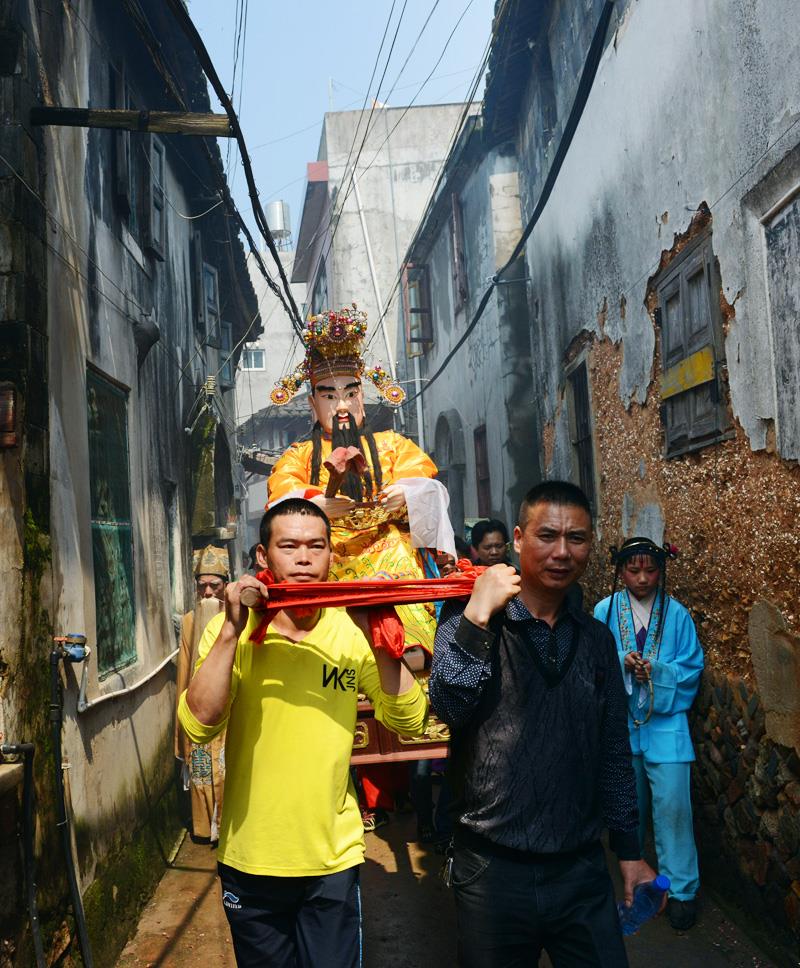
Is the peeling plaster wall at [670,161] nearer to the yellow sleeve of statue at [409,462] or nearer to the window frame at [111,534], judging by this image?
the yellow sleeve of statue at [409,462]

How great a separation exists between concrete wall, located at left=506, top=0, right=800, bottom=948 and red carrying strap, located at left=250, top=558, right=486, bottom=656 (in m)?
2.16

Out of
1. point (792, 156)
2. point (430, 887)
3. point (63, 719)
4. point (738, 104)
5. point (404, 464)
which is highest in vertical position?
point (738, 104)

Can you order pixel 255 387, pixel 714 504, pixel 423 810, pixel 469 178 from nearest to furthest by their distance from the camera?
pixel 714 504 → pixel 423 810 → pixel 469 178 → pixel 255 387

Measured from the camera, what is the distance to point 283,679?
10.0 ft

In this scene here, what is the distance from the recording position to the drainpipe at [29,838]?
3889mm

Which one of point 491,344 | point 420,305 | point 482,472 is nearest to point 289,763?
point 491,344

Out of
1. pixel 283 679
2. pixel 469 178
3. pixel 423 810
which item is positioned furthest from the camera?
pixel 469 178

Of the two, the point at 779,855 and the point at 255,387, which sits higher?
the point at 255,387

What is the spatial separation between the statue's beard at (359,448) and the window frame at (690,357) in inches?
77.7

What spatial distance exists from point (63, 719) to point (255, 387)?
32.4 metres

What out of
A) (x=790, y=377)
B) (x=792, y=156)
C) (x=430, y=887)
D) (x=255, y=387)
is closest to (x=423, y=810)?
(x=430, y=887)

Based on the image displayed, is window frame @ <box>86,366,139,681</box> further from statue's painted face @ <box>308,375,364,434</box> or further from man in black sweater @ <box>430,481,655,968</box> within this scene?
man in black sweater @ <box>430,481,655,968</box>

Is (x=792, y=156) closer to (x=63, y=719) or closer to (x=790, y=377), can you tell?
(x=790, y=377)

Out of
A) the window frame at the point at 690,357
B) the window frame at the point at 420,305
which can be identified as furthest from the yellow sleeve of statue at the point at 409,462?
the window frame at the point at 420,305
